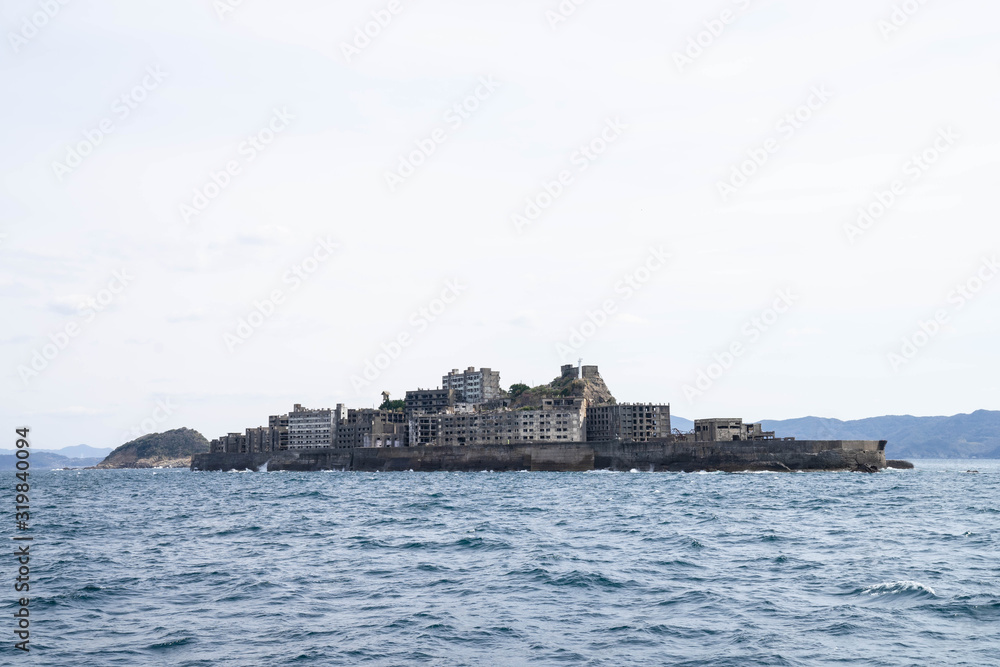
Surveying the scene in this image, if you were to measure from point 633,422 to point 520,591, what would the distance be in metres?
153

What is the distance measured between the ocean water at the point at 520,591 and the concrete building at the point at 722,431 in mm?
94309

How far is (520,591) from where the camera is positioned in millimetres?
27281

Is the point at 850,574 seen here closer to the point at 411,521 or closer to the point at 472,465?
the point at 411,521

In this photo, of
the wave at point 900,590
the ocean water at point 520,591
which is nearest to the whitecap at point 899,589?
the wave at point 900,590

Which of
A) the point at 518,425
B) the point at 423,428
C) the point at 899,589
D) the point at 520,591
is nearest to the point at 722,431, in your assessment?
the point at 518,425

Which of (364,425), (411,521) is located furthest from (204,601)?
(364,425)

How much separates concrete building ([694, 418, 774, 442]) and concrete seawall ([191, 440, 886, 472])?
23.8ft

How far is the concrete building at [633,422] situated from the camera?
177m

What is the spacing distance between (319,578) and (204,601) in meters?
4.85

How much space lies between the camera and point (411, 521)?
51.2m

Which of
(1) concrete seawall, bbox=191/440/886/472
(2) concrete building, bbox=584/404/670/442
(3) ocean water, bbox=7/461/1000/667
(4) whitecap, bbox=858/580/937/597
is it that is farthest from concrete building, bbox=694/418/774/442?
(4) whitecap, bbox=858/580/937/597

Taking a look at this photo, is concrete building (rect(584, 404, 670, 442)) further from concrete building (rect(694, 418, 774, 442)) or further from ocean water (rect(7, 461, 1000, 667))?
ocean water (rect(7, 461, 1000, 667))

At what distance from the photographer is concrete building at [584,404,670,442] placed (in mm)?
176875

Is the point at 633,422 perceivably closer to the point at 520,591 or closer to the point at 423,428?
the point at 423,428
